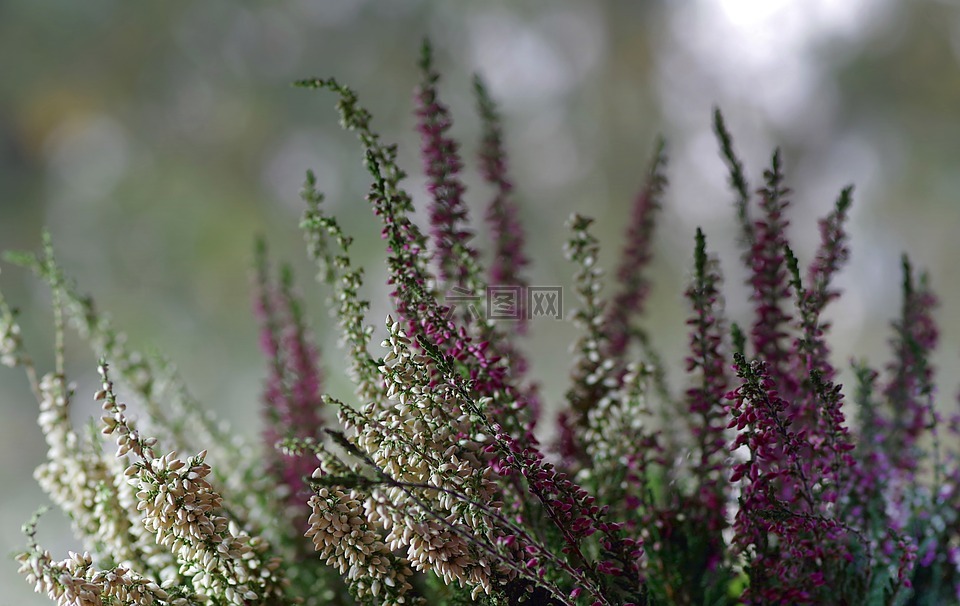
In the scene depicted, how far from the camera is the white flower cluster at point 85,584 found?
41 centimetres

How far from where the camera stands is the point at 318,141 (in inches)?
75.4

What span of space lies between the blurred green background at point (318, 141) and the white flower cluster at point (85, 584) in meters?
1.33

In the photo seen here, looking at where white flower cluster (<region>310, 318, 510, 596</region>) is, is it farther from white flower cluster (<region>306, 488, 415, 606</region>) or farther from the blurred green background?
the blurred green background

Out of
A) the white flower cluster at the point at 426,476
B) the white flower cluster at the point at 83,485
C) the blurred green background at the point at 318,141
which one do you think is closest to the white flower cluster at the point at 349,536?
the white flower cluster at the point at 426,476

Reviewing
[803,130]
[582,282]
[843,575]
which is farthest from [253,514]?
[803,130]

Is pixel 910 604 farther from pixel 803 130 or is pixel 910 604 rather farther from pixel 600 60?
pixel 600 60

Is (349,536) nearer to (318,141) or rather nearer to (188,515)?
(188,515)

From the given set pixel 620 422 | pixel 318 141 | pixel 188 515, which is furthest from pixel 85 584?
pixel 318 141

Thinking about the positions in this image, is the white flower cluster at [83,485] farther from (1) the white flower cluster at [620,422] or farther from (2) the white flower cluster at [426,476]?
(1) the white flower cluster at [620,422]

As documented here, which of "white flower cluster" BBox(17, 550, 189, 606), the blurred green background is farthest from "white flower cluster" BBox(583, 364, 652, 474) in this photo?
the blurred green background

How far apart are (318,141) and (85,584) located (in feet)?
5.28

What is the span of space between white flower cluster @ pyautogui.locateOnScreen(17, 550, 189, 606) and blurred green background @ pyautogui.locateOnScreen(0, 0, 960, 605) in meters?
1.33

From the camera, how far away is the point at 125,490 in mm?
487

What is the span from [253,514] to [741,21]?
61.9 inches
